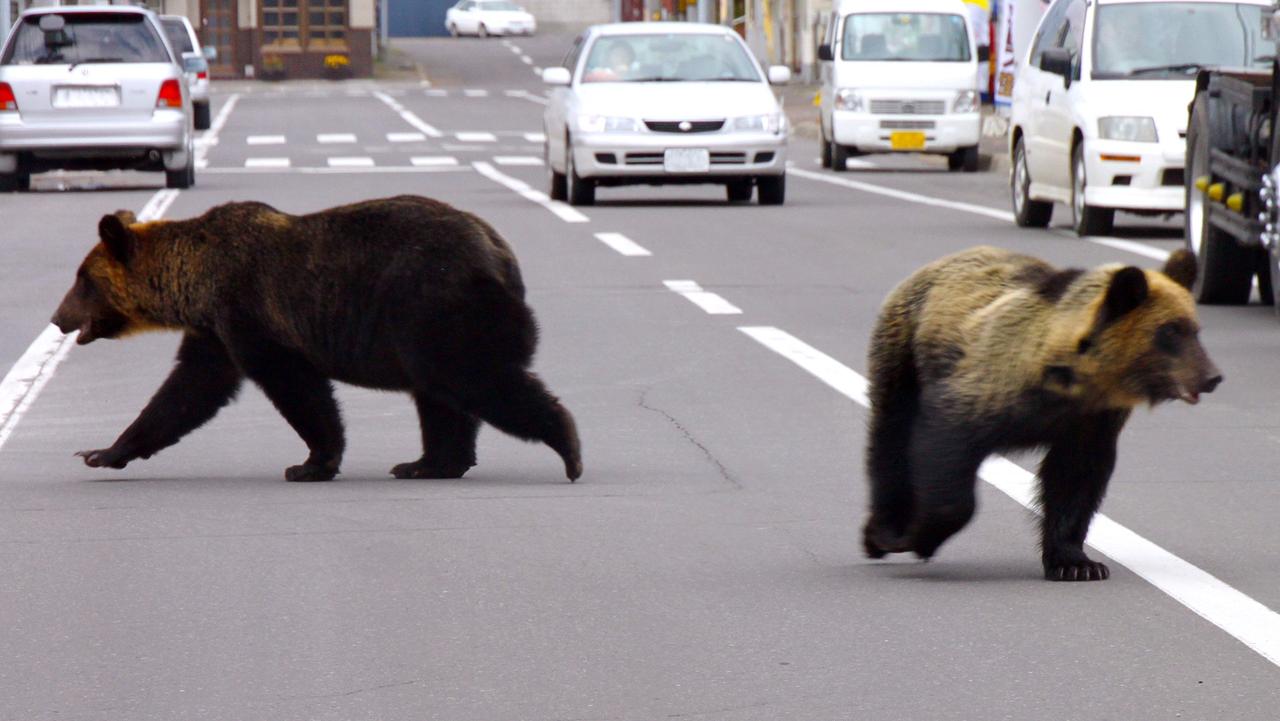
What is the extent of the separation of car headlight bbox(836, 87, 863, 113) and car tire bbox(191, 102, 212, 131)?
19.2 meters

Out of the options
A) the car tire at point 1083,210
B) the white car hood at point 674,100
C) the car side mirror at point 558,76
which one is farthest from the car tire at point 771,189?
the car tire at point 1083,210

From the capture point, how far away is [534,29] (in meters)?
110

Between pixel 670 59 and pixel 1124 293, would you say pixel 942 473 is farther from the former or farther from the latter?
pixel 670 59

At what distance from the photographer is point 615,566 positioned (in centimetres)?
718

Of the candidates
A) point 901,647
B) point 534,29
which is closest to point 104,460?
point 901,647

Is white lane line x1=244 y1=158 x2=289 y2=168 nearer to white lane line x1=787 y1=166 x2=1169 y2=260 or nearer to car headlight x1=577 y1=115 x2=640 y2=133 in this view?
white lane line x1=787 y1=166 x2=1169 y2=260

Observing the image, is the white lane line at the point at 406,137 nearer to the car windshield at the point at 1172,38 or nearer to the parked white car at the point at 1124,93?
the parked white car at the point at 1124,93

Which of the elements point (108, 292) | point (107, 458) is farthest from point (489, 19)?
point (108, 292)

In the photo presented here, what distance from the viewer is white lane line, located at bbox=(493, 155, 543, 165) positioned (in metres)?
35.0

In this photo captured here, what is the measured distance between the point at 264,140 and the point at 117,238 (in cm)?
3433

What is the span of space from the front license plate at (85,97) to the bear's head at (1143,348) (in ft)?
72.3

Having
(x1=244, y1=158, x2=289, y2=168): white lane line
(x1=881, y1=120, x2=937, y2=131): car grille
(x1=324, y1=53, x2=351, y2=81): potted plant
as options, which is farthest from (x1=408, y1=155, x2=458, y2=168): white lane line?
(x1=324, y1=53, x2=351, y2=81): potted plant

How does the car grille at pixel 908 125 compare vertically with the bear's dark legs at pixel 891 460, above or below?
below

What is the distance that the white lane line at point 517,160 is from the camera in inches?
1378
